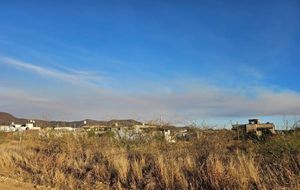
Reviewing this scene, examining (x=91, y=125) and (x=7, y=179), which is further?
(x=91, y=125)

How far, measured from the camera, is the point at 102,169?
17.3m

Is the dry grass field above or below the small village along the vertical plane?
below

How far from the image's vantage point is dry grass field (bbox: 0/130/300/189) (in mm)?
13336

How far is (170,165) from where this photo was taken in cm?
1558

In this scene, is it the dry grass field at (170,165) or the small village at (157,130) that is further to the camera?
the small village at (157,130)

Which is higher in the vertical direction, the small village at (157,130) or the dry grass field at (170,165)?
the small village at (157,130)

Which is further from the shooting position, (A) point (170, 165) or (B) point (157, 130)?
(B) point (157, 130)

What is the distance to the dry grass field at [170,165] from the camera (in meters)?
13.3

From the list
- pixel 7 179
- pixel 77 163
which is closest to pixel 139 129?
pixel 77 163

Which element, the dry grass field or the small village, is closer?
the dry grass field

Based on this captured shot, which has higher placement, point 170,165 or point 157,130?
point 157,130

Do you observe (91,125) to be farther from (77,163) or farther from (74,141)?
(77,163)

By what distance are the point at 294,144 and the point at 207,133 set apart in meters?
5.99

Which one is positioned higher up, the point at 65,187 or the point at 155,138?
the point at 155,138
